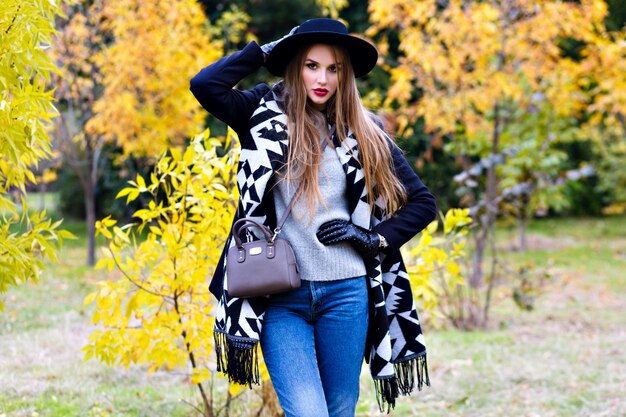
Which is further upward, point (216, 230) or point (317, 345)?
point (216, 230)

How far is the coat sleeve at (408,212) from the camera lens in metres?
2.53

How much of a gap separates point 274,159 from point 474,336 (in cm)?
453

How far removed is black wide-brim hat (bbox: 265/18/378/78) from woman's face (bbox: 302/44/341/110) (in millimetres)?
37

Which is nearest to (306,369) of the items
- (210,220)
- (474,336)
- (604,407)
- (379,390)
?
(379,390)

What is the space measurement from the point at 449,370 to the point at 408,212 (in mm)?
2927

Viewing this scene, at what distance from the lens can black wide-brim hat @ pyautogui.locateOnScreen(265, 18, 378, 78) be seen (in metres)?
2.44

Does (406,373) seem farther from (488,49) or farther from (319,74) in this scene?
(488,49)

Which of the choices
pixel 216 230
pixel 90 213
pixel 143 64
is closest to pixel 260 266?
pixel 216 230

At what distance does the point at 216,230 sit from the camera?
3.17 metres

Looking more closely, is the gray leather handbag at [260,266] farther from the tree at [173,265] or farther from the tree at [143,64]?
the tree at [143,64]

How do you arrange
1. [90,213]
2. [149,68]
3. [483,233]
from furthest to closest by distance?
1. [90,213]
2. [149,68]
3. [483,233]

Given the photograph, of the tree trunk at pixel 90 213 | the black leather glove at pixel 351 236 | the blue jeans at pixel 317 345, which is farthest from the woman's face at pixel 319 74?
the tree trunk at pixel 90 213

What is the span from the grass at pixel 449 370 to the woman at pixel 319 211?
4.88 ft

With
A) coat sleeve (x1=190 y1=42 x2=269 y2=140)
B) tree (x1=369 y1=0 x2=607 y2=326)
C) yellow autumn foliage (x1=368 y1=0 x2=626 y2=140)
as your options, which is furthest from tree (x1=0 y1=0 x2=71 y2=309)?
yellow autumn foliage (x1=368 y1=0 x2=626 y2=140)
